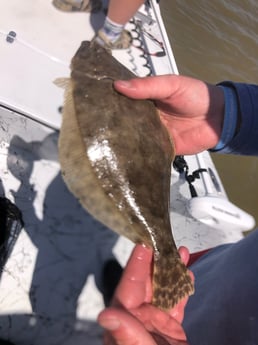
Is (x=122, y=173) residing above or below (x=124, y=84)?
below

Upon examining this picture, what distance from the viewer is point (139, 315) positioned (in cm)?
163

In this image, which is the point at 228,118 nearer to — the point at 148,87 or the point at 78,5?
the point at 148,87

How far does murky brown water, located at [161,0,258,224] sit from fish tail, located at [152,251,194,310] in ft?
14.3

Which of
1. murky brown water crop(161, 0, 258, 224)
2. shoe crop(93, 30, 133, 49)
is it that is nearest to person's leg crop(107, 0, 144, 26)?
shoe crop(93, 30, 133, 49)

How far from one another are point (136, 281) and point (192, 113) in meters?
1.31

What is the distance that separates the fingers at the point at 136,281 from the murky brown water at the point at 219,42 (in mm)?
4480

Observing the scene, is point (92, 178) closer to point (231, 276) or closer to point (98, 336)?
point (231, 276)

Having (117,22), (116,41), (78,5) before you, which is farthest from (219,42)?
(117,22)

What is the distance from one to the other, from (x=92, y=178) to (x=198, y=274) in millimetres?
929

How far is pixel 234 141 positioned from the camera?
101 inches

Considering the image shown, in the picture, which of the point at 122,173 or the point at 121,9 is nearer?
the point at 122,173

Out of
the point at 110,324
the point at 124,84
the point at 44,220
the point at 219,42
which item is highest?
the point at 124,84

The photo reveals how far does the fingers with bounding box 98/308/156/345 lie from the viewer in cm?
134

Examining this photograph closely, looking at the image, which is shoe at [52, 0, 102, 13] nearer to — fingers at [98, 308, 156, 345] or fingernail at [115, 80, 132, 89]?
fingernail at [115, 80, 132, 89]
